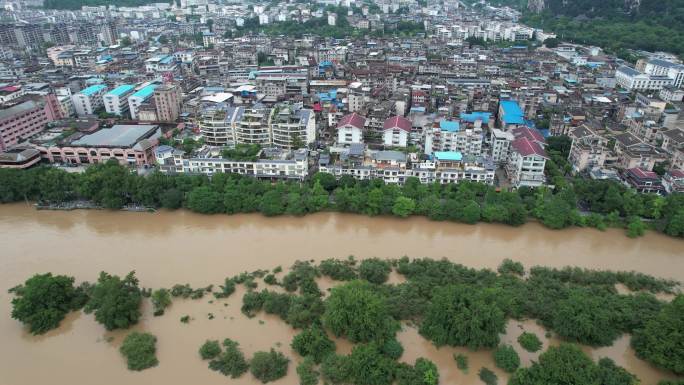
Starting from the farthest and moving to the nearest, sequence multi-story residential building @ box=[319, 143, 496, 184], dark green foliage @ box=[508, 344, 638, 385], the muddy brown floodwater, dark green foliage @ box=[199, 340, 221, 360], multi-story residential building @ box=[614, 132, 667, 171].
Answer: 1. multi-story residential building @ box=[614, 132, 667, 171]
2. multi-story residential building @ box=[319, 143, 496, 184]
3. dark green foliage @ box=[199, 340, 221, 360]
4. the muddy brown floodwater
5. dark green foliage @ box=[508, 344, 638, 385]

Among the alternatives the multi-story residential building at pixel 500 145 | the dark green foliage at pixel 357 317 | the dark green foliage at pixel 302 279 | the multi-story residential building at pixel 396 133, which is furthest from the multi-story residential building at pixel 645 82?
the dark green foliage at pixel 357 317

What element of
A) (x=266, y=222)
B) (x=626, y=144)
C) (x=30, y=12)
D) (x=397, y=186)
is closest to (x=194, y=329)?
(x=266, y=222)

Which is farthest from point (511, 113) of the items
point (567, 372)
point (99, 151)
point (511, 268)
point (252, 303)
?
point (99, 151)

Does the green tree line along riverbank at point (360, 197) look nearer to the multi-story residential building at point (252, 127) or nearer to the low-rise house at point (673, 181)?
the low-rise house at point (673, 181)

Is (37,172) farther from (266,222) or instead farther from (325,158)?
(325,158)

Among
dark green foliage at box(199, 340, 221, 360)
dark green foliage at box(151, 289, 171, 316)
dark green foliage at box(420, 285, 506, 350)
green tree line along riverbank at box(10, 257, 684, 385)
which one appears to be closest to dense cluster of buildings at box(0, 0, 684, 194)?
green tree line along riverbank at box(10, 257, 684, 385)

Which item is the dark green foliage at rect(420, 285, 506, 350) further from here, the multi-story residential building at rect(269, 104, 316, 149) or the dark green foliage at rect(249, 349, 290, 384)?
the multi-story residential building at rect(269, 104, 316, 149)

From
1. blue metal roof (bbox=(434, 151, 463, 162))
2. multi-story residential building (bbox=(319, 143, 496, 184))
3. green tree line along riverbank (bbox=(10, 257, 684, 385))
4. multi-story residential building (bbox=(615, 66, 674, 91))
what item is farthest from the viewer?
multi-story residential building (bbox=(615, 66, 674, 91))
